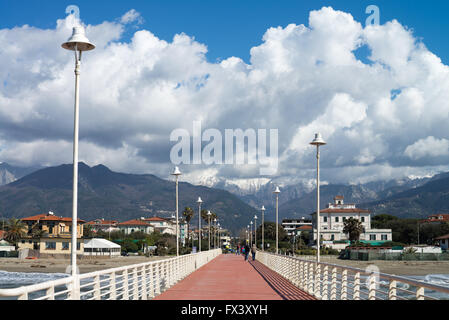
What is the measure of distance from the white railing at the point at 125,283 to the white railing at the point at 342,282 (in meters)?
4.12

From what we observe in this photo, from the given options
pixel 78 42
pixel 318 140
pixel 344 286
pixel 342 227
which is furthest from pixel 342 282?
pixel 342 227

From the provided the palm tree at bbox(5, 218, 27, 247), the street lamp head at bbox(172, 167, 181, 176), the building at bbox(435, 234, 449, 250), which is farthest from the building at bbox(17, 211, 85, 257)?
the building at bbox(435, 234, 449, 250)

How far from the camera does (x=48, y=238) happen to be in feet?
270

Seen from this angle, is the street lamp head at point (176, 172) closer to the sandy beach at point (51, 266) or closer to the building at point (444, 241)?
the sandy beach at point (51, 266)

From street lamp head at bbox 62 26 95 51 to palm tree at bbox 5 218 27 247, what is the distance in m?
93.8

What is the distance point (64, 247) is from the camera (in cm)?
8244

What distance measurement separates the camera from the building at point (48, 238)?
269 ft

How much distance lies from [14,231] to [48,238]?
65.5 feet

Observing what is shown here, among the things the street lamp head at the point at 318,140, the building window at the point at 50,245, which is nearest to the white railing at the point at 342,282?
the street lamp head at the point at 318,140
